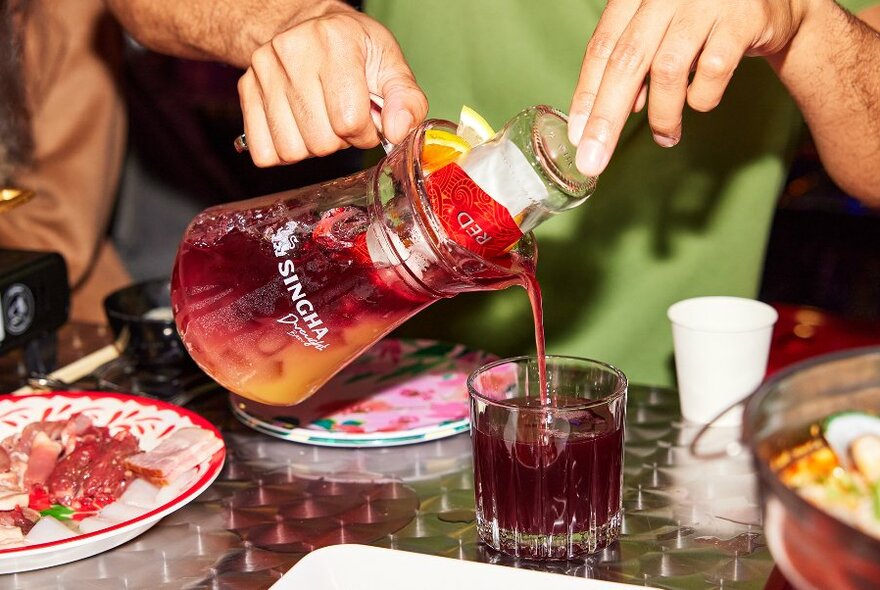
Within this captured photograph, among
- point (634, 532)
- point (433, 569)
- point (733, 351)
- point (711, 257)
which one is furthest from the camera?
point (711, 257)

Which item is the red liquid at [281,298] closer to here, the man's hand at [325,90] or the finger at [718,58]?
the man's hand at [325,90]

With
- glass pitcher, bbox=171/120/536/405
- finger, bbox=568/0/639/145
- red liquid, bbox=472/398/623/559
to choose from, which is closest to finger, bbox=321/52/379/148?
glass pitcher, bbox=171/120/536/405

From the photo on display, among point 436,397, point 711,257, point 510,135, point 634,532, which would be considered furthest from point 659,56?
point 711,257

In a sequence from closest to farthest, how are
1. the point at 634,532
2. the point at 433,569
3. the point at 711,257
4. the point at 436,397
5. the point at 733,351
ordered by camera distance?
the point at 433,569 < the point at 634,532 < the point at 733,351 < the point at 436,397 < the point at 711,257

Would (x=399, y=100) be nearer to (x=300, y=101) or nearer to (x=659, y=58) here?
(x=300, y=101)

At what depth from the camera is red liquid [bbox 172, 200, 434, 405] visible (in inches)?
41.1

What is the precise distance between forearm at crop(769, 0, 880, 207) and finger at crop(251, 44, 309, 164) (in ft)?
2.07

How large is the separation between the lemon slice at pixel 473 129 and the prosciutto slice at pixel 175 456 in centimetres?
45

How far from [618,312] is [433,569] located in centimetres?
98

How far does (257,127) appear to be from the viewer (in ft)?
4.23

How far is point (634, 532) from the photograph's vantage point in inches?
44.1

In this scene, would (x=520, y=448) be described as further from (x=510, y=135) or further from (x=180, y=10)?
(x=180, y=10)

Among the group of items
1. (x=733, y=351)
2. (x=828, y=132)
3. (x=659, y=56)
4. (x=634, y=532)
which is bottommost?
(x=634, y=532)

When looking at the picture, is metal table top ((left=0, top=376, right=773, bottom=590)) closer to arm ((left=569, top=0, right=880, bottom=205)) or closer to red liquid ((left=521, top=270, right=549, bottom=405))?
red liquid ((left=521, top=270, right=549, bottom=405))
